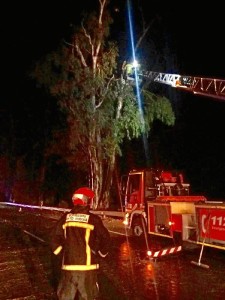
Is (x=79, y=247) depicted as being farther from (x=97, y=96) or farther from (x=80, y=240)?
(x=97, y=96)

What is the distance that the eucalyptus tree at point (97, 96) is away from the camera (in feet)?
87.1

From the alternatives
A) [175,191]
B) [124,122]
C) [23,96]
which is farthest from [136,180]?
[23,96]

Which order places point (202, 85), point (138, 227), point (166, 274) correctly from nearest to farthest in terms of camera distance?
point (166, 274) → point (138, 227) → point (202, 85)

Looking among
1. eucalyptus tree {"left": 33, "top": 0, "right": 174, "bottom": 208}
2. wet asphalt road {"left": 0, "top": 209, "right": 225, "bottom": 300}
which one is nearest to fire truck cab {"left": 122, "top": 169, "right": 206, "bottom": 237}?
wet asphalt road {"left": 0, "top": 209, "right": 225, "bottom": 300}

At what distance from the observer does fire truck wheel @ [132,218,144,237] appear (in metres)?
15.7

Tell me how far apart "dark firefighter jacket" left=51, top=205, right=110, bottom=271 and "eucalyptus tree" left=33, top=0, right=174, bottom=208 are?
21.1m

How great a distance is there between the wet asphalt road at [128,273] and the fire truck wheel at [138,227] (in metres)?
0.49

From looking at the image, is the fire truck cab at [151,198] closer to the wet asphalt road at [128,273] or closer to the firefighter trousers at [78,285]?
the wet asphalt road at [128,273]

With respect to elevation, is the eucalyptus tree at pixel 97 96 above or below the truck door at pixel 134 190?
above

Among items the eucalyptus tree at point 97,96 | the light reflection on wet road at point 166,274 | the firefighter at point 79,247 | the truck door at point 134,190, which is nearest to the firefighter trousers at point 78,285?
the firefighter at point 79,247

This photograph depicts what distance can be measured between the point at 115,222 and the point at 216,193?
12.4 meters

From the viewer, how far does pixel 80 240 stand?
5.34m

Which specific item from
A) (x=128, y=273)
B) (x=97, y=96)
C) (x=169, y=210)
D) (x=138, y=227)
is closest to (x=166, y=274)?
(x=128, y=273)

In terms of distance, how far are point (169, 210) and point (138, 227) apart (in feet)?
7.17
